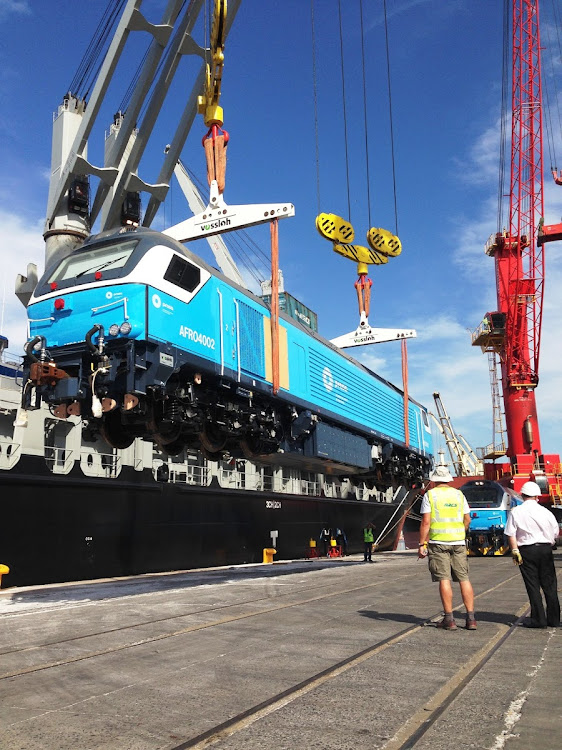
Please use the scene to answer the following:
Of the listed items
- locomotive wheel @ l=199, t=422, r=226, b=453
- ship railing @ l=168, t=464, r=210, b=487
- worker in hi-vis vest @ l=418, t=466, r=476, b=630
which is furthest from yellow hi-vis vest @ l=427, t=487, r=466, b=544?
ship railing @ l=168, t=464, r=210, b=487

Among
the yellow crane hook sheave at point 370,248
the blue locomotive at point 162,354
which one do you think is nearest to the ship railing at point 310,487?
the yellow crane hook sheave at point 370,248

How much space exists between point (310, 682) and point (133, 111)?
22.3m

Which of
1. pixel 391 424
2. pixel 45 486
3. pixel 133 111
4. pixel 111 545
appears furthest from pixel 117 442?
pixel 133 111

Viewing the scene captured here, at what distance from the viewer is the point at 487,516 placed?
21.8 m

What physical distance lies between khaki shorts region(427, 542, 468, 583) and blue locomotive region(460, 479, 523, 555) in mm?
15424

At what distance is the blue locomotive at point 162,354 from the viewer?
10.2m

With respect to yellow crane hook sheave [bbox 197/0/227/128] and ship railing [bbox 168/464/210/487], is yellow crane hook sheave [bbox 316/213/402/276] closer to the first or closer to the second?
yellow crane hook sheave [bbox 197/0/227/128]

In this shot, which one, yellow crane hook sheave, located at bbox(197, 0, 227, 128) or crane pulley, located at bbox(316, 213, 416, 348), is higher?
yellow crane hook sheave, located at bbox(197, 0, 227, 128)

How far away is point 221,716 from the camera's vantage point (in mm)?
3762

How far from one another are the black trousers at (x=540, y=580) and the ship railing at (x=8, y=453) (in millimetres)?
13440

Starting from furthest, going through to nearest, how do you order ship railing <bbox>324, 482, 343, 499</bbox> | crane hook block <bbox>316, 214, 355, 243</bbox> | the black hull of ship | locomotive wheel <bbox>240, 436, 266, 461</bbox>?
ship railing <bbox>324, 482, 343, 499</bbox> < crane hook block <bbox>316, 214, 355, 243</bbox> < the black hull of ship < locomotive wheel <bbox>240, 436, 266, 461</bbox>

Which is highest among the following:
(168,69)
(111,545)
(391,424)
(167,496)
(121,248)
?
(168,69)

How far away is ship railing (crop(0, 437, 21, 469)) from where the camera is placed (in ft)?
55.5

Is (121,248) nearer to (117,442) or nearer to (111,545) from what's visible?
(117,442)
